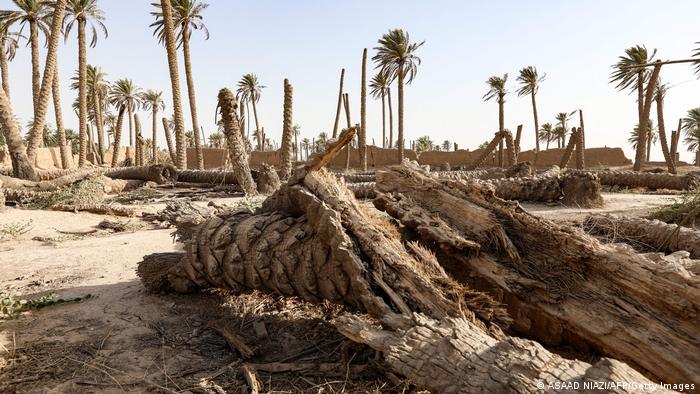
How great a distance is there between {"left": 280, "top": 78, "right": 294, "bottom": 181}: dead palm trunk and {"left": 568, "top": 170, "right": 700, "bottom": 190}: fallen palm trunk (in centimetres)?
1071

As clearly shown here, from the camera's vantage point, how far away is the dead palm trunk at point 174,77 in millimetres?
18062

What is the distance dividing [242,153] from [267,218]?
414 inches

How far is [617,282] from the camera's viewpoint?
90.2 inches

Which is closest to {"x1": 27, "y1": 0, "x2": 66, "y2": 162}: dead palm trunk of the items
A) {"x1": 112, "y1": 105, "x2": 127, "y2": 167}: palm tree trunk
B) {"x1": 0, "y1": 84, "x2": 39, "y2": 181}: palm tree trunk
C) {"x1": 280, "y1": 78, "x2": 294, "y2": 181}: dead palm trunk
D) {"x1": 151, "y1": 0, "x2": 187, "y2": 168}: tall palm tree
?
{"x1": 0, "y1": 84, "x2": 39, "y2": 181}: palm tree trunk

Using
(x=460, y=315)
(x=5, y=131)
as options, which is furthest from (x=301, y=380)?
(x=5, y=131)

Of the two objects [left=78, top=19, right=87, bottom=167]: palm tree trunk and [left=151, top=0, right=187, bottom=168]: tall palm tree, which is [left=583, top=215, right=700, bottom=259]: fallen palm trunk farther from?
Answer: [left=78, top=19, right=87, bottom=167]: palm tree trunk

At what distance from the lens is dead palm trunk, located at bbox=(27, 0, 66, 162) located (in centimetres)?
1510

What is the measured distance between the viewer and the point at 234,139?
12609 mm

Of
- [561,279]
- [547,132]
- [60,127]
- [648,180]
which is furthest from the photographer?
[547,132]

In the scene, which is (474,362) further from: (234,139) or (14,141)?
(14,141)

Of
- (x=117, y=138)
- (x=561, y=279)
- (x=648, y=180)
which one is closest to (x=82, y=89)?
(x=117, y=138)

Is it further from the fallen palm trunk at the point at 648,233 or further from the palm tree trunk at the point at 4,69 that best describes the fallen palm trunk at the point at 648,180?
the palm tree trunk at the point at 4,69

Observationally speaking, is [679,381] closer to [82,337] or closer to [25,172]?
[82,337]

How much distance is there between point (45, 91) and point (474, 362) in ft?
63.7
